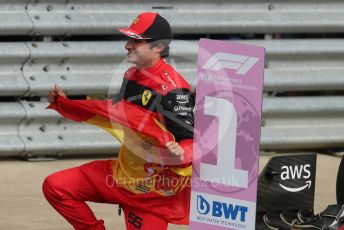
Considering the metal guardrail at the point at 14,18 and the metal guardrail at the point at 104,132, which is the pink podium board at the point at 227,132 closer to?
the metal guardrail at the point at 104,132

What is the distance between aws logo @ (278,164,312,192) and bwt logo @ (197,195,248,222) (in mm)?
1088

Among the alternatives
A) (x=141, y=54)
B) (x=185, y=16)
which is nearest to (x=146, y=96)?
(x=141, y=54)

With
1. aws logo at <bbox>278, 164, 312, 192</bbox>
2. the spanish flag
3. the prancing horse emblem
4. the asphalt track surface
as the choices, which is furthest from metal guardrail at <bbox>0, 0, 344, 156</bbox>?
the prancing horse emblem

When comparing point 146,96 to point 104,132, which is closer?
point 146,96

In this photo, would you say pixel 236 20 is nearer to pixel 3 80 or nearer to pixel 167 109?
pixel 3 80

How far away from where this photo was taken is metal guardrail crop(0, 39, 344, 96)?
10.1 meters

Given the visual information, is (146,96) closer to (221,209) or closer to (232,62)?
(232,62)

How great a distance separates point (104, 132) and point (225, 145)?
14.7ft

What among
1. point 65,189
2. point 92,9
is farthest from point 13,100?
point 65,189

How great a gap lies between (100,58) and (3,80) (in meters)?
0.96

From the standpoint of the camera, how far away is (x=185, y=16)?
10.7 m

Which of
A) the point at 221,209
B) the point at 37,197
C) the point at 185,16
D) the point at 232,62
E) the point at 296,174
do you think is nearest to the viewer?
the point at 232,62

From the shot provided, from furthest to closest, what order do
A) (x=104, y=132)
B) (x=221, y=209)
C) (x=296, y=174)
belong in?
1. (x=104, y=132)
2. (x=296, y=174)
3. (x=221, y=209)

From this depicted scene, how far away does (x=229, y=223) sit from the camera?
20.2 feet
